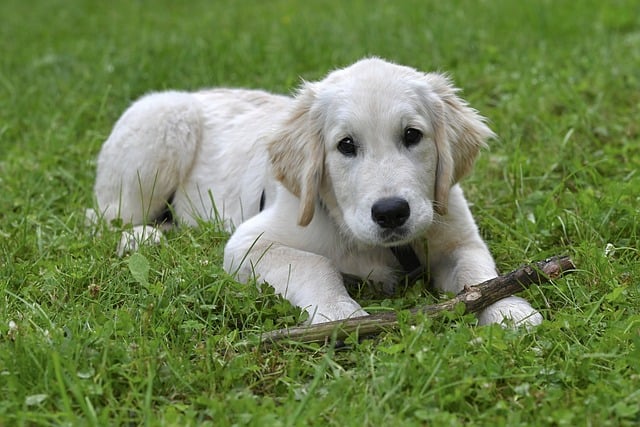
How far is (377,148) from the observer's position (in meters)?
4.25

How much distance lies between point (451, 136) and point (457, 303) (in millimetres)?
1048

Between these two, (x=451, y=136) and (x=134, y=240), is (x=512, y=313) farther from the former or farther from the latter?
(x=134, y=240)

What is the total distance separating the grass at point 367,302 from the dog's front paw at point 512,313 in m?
0.12

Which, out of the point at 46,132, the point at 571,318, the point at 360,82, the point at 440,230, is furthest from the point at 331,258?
the point at 46,132

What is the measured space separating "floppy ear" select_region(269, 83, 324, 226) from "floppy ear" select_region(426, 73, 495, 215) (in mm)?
A: 578

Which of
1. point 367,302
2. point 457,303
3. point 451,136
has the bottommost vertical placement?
point 367,302

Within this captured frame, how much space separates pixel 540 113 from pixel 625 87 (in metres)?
0.88

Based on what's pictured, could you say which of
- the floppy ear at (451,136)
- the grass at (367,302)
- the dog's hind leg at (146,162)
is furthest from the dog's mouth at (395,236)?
the dog's hind leg at (146,162)

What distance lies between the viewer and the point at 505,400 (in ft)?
10.8

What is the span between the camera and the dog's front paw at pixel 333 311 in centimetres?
397

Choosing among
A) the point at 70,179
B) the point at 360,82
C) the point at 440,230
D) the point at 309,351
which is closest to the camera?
the point at 309,351

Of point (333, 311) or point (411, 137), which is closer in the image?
point (333, 311)

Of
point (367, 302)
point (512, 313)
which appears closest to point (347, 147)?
point (367, 302)

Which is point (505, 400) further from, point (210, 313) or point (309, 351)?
point (210, 313)
